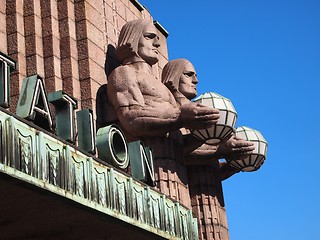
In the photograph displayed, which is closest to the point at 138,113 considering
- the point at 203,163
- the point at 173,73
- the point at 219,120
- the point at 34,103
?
the point at 219,120

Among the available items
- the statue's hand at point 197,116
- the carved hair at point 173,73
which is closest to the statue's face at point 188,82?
the carved hair at point 173,73

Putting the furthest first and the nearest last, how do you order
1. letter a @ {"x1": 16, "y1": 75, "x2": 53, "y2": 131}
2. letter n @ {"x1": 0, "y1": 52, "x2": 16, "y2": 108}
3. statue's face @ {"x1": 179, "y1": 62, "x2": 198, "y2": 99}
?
statue's face @ {"x1": 179, "y1": 62, "x2": 198, "y2": 99}
letter a @ {"x1": 16, "y1": 75, "x2": 53, "y2": 131}
letter n @ {"x1": 0, "y1": 52, "x2": 16, "y2": 108}

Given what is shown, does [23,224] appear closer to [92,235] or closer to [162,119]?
[92,235]

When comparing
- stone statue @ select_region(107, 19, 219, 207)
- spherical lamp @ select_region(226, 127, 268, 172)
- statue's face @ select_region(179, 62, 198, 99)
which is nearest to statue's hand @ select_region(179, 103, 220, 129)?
stone statue @ select_region(107, 19, 219, 207)

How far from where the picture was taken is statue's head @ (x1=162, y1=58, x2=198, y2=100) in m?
21.2

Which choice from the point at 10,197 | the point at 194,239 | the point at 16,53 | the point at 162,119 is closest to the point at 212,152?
the point at 162,119

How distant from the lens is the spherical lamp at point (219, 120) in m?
19.5

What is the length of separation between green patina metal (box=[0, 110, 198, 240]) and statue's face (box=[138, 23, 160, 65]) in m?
5.01

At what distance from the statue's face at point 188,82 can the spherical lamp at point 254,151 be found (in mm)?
1698

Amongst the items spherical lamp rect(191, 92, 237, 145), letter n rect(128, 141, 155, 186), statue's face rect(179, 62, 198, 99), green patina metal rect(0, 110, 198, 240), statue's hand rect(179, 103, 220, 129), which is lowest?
green patina metal rect(0, 110, 198, 240)

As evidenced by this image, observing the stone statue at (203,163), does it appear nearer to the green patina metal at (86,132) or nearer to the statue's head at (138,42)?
the statue's head at (138,42)

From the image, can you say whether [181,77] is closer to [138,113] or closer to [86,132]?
[138,113]

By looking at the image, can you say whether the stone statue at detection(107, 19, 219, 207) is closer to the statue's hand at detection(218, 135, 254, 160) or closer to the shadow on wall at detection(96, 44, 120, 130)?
the shadow on wall at detection(96, 44, 120, 130)

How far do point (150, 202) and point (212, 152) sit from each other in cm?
603
